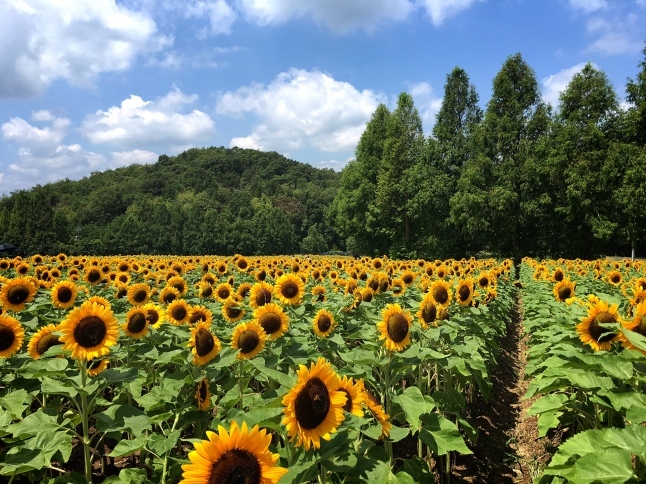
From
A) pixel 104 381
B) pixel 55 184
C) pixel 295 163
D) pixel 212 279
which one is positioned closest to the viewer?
pixel 104 381

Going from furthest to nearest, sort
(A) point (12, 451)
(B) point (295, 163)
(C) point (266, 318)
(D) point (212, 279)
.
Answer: (B) point (295, 163) → (D) point (212, 279) → (C) point (266, 318) → (A) point (12, 451)

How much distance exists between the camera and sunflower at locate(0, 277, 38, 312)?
14.5ft

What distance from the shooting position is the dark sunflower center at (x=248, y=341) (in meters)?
3.22

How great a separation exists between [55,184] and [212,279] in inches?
4639

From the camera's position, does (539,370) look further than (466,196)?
No

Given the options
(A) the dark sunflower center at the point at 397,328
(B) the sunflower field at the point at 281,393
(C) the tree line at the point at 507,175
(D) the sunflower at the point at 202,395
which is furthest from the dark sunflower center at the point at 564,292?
(C) the tree line at the point at 507,175

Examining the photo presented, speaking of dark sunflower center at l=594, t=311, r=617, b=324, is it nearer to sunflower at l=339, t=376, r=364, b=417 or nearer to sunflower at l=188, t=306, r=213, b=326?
sunflower at l=339, t=376, r=364, b=417

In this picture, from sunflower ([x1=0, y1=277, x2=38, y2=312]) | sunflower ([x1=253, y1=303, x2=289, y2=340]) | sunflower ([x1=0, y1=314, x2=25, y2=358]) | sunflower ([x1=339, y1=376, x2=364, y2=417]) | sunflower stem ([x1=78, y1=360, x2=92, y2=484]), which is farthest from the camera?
sunflower ([x1=0, y1=277, x2=38, y2=312])

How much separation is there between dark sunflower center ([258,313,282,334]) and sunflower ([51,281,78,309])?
2.43 meters

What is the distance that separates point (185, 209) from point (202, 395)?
82113 millimetres

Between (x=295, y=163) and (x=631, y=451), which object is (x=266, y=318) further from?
(x=295, y=163)

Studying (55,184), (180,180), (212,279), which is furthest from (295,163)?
(212,279)

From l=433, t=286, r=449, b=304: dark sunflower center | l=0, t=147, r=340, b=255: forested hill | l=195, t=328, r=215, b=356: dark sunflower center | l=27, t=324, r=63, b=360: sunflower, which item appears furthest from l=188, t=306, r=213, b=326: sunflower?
l=0, t=147, r=340, b=255: forested hill

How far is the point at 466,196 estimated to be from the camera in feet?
103
